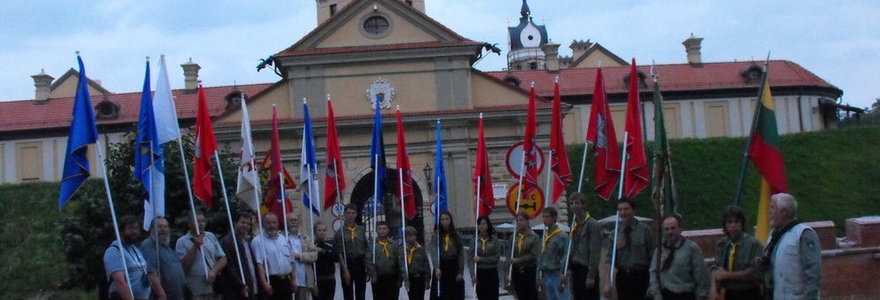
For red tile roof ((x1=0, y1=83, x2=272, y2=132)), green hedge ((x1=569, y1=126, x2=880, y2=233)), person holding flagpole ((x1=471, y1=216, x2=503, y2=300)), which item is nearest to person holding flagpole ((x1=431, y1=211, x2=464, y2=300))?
person holding flagpole ((x1=471, y1=216, x2=503, y2=300))

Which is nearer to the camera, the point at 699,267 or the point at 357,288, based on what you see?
the point at 699,267

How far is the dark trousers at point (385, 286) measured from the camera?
1549cm

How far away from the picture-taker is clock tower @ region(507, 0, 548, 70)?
343ft

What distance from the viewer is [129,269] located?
10453 millimetres

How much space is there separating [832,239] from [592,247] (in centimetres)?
619

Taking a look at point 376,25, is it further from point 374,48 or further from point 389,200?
point 389,200

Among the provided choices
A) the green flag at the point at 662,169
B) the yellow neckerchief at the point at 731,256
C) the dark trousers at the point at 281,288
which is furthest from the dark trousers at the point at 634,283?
the dark trousers at the point at 281,288

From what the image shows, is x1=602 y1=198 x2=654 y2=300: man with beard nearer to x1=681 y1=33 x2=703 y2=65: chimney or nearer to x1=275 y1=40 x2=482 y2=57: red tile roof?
x1=275 y1=40 x2=482 y2=57: red tile roof

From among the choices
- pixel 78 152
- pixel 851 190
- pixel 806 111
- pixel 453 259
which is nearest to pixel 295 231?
pixel 453 259

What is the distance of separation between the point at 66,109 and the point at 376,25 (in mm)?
18783

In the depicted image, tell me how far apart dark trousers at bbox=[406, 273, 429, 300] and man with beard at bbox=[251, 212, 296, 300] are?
8.46ft

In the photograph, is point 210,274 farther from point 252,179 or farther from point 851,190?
point 851,190

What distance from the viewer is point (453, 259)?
15.7 metres

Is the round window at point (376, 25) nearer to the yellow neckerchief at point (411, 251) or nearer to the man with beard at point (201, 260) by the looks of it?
the yellow neckerchief at point (411, 251)
